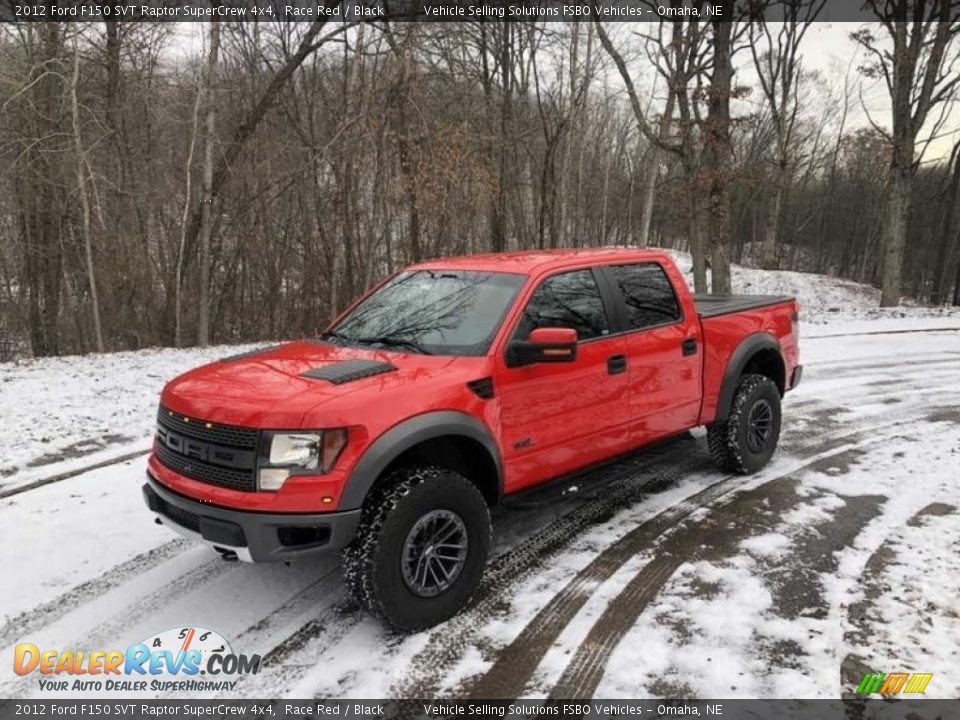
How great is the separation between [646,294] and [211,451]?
3104mm

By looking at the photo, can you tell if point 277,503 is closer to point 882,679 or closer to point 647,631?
point 647,631

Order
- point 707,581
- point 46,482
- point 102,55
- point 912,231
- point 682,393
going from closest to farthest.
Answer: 1. point 707,581
2. point 682,393
3. point 46,482
4. point 102,55
5. point 912,231

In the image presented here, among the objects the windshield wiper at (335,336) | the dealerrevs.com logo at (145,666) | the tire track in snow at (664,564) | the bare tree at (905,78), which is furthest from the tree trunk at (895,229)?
the dealerrevs.com logo at (145,666)

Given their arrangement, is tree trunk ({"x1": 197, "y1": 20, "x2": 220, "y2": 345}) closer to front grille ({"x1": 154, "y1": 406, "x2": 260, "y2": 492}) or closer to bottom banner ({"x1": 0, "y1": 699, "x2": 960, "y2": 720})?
front grille ({"x1": 154, "y1": 406, "x2": 260, "y2": 492})

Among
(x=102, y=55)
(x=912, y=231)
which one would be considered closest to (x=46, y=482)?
(x=102, y=55)

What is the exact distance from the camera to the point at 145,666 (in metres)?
3.04

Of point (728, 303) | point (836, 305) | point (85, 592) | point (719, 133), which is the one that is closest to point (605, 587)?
point (85, 592)

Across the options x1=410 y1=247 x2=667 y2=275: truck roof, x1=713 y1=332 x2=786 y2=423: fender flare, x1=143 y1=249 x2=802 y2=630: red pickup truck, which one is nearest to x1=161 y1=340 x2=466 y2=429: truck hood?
x1=143 y1=249 x2=802 y2=630: red pickup truck

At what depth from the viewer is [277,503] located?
295cm

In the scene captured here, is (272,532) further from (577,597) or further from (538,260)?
(538,260)

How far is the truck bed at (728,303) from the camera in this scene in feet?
17.2

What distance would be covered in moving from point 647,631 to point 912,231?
45.0 meters

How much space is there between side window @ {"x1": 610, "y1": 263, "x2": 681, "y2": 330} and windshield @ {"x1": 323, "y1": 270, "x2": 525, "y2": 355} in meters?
0.92

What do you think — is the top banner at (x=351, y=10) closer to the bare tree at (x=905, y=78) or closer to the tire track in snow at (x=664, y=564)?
the bare tree at (x=905, y=78)
